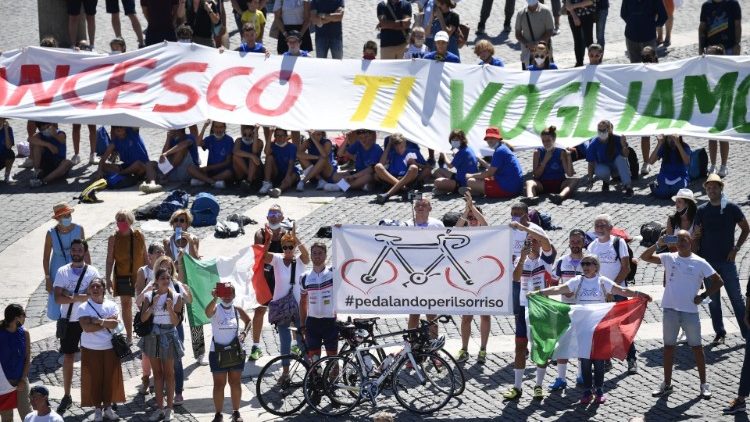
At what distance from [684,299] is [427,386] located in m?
2.73

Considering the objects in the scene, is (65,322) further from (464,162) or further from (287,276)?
(464,162)

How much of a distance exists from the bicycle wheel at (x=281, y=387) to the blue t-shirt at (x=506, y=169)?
19.2 feet

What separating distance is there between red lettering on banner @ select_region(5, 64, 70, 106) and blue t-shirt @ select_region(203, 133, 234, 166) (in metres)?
2.55

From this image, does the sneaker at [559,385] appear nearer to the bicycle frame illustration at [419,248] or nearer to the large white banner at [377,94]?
the bicycle frame illustration at [419,248]

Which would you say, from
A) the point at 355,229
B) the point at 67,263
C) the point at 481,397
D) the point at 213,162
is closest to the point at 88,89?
the point at 213,162

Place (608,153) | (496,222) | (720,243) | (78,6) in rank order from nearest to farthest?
1. (720,243)
2. (496,222)
3. (608,153)
4. (78,6)

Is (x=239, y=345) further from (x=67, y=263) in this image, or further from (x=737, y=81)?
(x=737, y=81)

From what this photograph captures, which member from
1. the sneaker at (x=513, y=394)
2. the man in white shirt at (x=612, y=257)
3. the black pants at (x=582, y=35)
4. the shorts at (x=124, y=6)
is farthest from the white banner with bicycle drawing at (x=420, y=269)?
the shorts at (x=124, y=6)

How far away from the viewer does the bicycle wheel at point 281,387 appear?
50.6 ft

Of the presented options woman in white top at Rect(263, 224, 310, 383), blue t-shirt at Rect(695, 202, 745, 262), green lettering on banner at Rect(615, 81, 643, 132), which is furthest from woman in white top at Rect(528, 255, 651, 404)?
green lettering on banner at Rect(615, 81, 643, 132)

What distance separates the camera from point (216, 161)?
22031mm

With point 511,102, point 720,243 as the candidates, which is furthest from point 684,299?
point 511,102

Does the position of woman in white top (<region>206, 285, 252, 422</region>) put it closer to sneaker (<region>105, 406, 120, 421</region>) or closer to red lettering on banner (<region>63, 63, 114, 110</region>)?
sneaker (<region>105, 406, 120, 421</region>)

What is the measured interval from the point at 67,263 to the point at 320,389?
3.65 m
